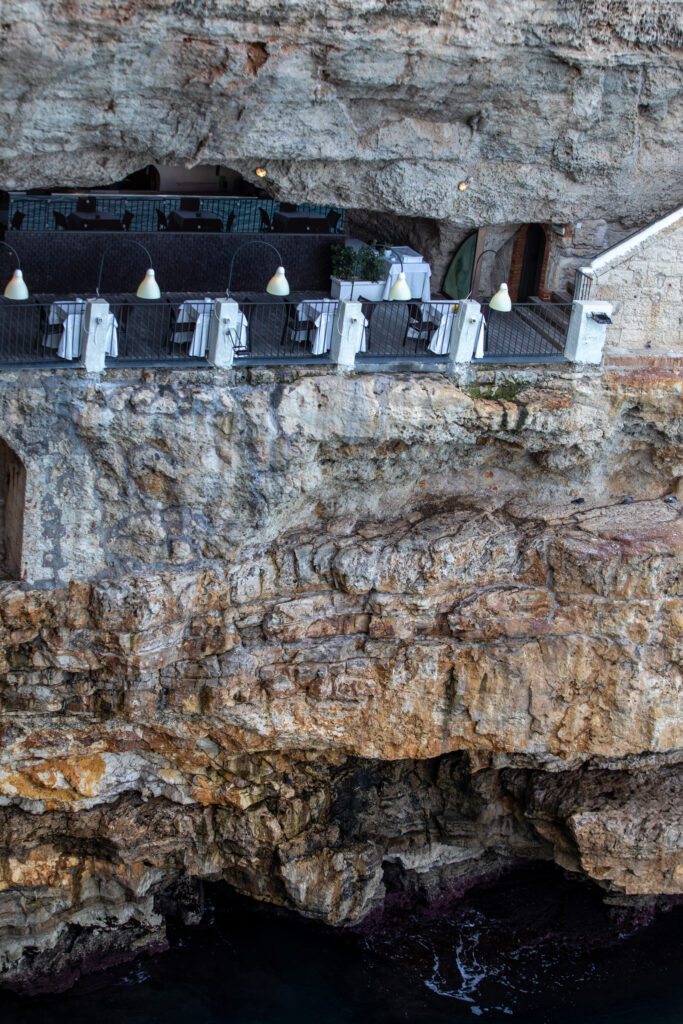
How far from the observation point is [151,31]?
11.0m

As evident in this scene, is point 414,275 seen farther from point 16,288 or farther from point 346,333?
Result: point 16,288

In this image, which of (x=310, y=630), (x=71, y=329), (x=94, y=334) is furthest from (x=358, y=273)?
(x=310, y=630)

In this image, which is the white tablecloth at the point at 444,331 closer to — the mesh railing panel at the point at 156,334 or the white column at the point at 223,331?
the white column at the point at 223,331

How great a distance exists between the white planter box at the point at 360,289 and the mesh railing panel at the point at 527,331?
1366mm

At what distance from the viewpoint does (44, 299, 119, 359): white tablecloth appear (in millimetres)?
12742

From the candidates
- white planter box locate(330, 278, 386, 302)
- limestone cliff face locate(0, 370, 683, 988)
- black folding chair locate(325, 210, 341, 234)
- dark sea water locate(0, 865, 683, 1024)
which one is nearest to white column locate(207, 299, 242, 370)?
limestone cliff face locate(0, 370, 683, 988)

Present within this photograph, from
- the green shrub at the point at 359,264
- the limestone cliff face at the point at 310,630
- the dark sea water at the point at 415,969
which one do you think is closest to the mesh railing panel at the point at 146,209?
the green shrub at the point at 359,264

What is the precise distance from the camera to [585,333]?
1427cm

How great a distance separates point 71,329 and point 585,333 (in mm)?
5972

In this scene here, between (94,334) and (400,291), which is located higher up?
(400,291)

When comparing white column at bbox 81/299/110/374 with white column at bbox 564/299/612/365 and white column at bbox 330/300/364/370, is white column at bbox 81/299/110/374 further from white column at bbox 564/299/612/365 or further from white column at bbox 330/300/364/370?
white column at bbox 564/299/612/365

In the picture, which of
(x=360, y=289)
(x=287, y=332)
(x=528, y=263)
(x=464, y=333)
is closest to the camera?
(x=464, y=333)

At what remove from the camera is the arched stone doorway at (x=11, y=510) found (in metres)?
13.4

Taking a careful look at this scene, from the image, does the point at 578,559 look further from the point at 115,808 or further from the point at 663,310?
the point at 115,808
